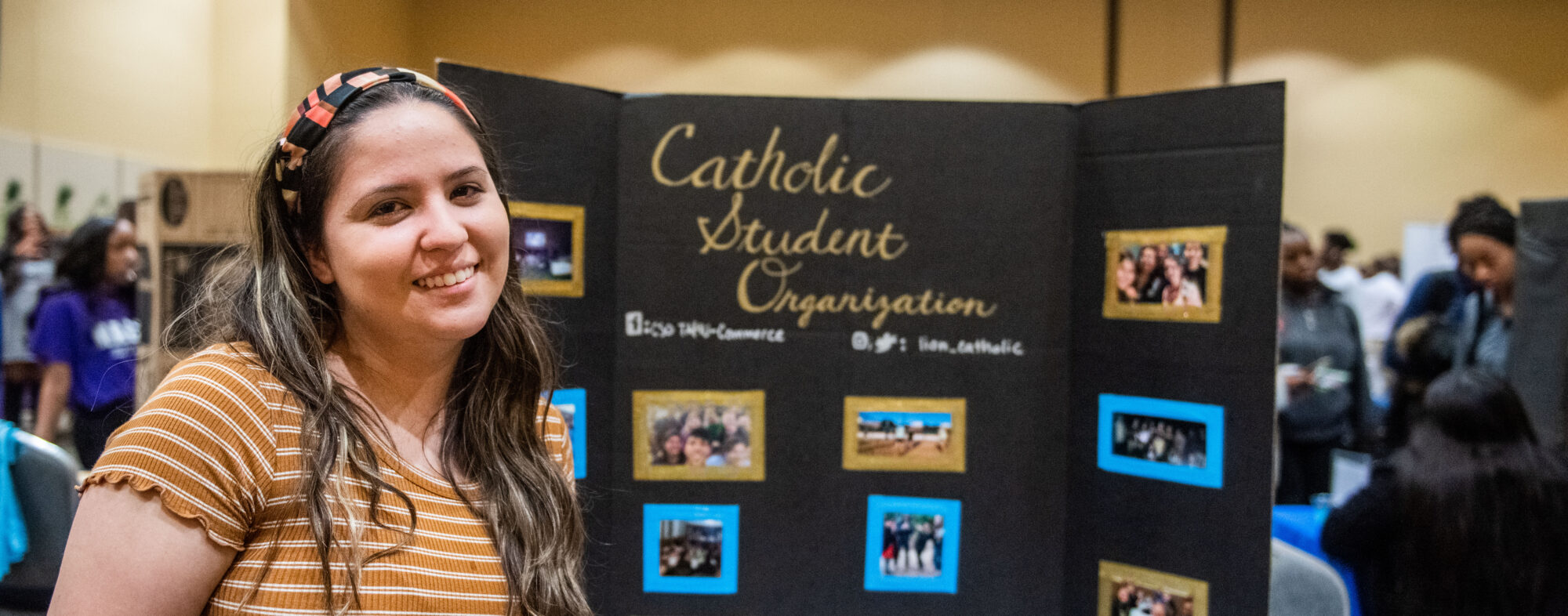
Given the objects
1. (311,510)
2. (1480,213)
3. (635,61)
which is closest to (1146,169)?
(311,510)

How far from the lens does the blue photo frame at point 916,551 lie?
1684 millimetres

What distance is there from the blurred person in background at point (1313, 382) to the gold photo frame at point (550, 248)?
293 centimetres

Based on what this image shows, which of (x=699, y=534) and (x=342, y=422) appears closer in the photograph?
(x=342, y=422)

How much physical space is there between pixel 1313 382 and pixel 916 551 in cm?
255

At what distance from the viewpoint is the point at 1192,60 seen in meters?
6.45

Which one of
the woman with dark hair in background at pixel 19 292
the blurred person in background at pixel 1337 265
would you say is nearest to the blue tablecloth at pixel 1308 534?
the blurred person in background at pixel 1337 265

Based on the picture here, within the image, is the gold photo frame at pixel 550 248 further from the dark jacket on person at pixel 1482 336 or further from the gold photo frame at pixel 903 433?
the dark jacket on person at pixel 1482 336

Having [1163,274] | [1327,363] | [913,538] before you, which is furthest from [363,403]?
[1327,363]

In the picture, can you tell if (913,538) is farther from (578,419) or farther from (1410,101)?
(1410,101)

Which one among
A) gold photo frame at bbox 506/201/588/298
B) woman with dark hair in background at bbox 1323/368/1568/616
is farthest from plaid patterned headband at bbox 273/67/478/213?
woman with dark hair in background at bbox 1323/368/1568/616

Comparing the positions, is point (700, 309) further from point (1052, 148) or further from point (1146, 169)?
point (1146, 169)

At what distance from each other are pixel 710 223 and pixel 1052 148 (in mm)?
634

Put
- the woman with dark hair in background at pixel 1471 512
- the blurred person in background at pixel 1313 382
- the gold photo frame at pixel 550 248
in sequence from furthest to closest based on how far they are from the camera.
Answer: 1. the blurred person in background at pixel 1313 382
2. the woman with dark hair in background at pixel 1471 512
3. the gold photo frame at pixel 550 248

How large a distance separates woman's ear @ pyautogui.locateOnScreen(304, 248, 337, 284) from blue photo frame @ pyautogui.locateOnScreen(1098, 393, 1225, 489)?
128 cm
